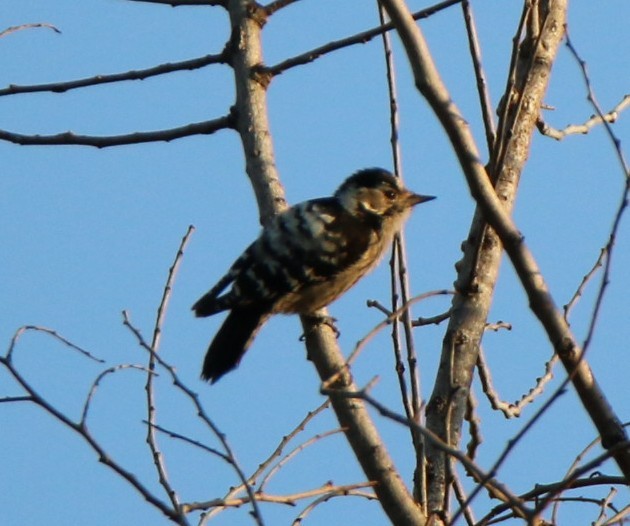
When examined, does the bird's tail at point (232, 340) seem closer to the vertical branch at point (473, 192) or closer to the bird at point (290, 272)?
the bird at point (290, 272)

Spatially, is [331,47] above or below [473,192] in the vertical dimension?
above

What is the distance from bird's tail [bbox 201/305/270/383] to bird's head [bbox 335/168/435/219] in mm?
883

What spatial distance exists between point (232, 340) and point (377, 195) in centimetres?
125

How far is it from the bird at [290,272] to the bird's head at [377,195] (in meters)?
0.15

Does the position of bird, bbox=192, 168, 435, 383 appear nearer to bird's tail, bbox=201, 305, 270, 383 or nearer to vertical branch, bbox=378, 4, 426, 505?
bird's tail, bbox=201, 305, 270, 383

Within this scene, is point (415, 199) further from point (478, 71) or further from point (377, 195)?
point (478, 71)

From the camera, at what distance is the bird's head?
5895 mm

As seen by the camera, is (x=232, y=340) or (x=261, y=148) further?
(x=232, y=340)

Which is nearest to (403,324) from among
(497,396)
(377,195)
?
(497,396)

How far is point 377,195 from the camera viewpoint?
234 inches

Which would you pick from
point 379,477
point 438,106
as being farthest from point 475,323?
point 438,106

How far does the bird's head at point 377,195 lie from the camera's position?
232 inches

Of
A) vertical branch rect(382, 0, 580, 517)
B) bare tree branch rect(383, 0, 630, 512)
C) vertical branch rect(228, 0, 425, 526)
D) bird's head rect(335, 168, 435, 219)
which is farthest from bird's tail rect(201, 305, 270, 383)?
bare tree branch rect(383, 0, 630, 512)

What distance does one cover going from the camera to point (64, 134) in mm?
4438
